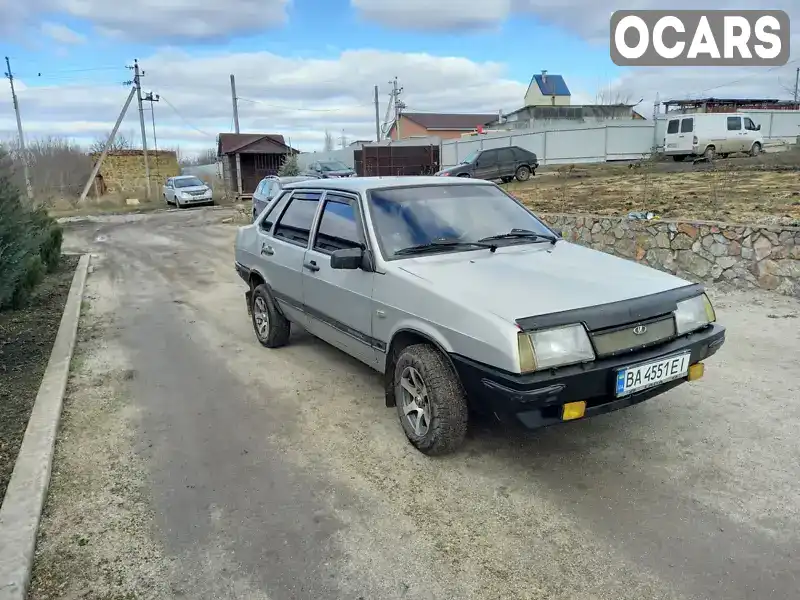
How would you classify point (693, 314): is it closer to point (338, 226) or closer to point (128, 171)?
point (338, 226)

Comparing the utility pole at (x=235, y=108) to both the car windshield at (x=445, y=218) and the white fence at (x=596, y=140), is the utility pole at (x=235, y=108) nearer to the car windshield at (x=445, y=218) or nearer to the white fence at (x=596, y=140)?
the white fence at (x=596, y=140)

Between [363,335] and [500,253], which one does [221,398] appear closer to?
[363,335]

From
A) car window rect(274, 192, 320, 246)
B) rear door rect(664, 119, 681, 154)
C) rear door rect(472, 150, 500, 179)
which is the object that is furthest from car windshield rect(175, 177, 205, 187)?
car window rect(274, 192, 320, 246)

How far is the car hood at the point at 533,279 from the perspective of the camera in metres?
3.22

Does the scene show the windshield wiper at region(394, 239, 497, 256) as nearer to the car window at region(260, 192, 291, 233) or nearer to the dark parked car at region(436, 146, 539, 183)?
the car window at region(260, 192, 291, 233)

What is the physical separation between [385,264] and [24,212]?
5511 millimetres

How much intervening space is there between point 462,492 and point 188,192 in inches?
1122

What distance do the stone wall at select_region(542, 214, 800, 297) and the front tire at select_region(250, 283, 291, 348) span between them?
543 centimetres

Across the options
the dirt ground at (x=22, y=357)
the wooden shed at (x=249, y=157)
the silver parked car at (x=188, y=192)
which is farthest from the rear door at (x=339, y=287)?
the wooden shed at (x=249, y=157)

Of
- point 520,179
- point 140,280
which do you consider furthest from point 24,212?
point 520,179

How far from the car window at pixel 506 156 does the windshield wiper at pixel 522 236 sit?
59.7ft

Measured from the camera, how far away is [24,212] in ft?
23.5

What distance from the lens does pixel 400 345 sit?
3834mm

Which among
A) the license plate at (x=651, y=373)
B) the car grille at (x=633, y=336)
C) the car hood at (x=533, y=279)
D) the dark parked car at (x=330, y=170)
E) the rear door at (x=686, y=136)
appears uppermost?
the rear door at (x=686, y=136)
